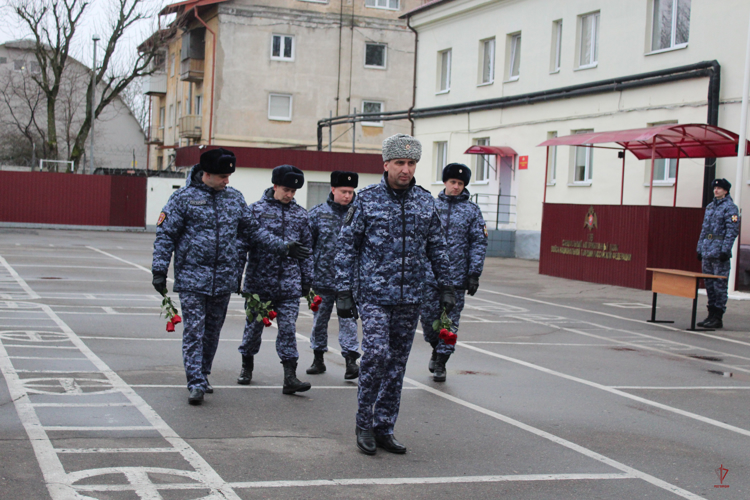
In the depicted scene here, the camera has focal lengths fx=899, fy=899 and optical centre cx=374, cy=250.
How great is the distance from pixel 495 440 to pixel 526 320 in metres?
7.45

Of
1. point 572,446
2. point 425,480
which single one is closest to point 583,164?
point 572,446

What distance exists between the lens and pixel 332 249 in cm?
825

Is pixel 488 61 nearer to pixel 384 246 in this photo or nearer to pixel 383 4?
pixel 383 4

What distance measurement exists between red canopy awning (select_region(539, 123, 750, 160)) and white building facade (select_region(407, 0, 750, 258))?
850 millimetres

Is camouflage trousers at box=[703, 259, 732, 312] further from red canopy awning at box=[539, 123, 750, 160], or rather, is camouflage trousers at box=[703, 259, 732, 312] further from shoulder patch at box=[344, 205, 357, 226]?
shoulder patch at box=[344, 205, 357, 226]

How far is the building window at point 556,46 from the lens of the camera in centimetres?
2609

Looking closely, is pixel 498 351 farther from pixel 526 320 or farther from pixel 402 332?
pixel 402 332

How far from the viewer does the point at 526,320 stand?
13430 millimetres

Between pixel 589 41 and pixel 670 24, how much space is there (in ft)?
11.3

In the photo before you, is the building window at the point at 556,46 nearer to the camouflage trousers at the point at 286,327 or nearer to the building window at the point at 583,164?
the building window at the point at 583,164

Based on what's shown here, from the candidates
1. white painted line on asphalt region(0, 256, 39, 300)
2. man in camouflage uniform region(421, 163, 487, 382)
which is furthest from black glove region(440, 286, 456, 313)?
white painted line on asphalt region(0, 256, 39, 300)

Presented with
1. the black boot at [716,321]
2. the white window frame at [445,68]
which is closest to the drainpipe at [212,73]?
the white window frame at [445,68]

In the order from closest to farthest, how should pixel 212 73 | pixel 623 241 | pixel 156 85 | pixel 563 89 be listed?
pixel 623 241
pixel 563 89
pixel 212 73
pixel 156 85

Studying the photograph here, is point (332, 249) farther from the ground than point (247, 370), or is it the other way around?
point (332, 249)
